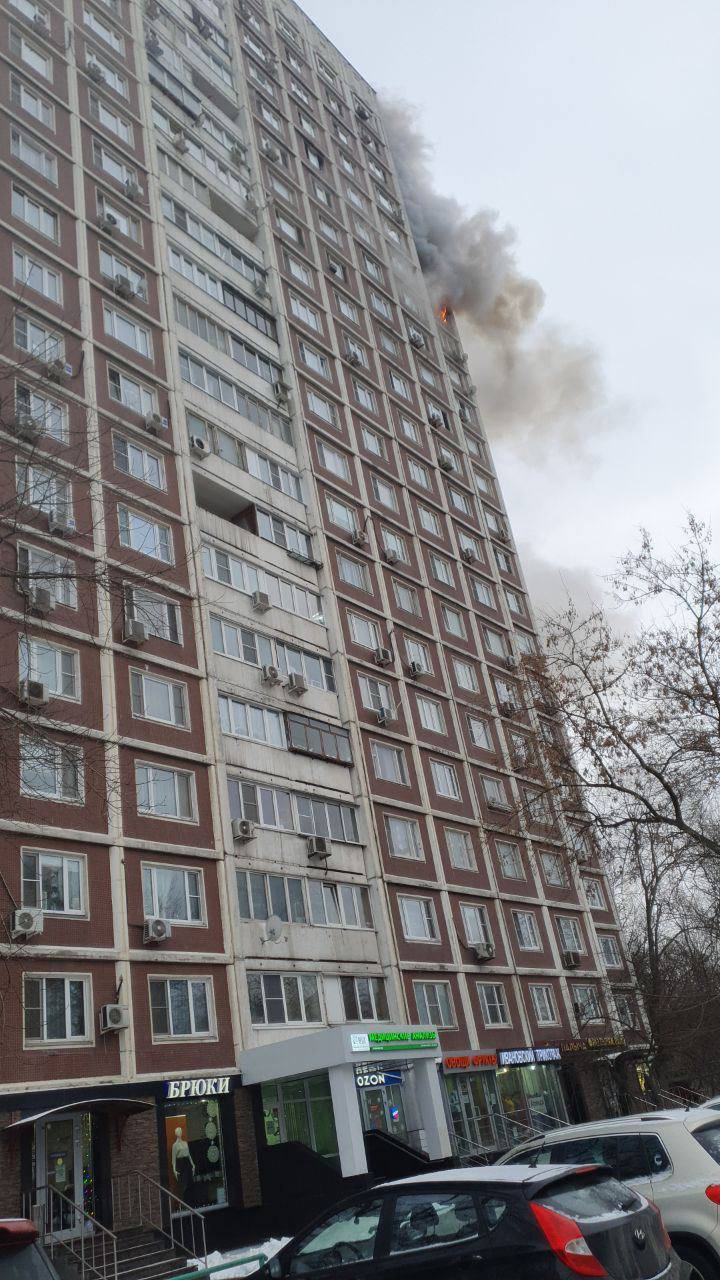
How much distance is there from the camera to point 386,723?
33.7m

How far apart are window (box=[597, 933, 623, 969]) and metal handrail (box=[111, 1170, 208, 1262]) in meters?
24.8

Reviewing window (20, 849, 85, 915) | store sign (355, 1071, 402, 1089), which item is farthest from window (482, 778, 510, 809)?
window (20, 849, 85, 915)

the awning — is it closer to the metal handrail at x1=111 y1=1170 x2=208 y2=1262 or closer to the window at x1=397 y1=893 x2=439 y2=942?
the metal handrail at x1=111 y1=1170 x2=208 y2=1262

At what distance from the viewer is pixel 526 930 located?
3625 centimetres

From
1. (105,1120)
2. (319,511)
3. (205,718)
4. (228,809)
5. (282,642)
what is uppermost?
(319,511)

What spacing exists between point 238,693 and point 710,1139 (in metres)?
20.3

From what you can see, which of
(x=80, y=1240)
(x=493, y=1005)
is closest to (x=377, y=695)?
(x=493, y=1005)

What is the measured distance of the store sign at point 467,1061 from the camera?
27.6 m

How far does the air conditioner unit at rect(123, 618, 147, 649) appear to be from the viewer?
2470cm

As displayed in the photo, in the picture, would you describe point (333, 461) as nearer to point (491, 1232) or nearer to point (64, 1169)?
point (64, 1169)

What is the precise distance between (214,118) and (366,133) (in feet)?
59.4

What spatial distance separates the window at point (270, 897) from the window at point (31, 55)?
92.2 ft

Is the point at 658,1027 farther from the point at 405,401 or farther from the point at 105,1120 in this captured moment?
the point at 405,401

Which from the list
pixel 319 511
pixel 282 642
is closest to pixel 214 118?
pixel 319 511
